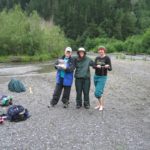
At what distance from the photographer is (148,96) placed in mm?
22750

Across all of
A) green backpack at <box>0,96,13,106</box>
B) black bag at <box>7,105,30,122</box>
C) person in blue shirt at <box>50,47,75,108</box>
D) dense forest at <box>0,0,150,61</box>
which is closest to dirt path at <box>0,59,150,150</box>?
black bag at <box>7,105,30,122</box>

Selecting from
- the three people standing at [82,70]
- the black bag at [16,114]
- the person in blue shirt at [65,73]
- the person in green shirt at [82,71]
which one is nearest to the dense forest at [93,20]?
the person in blue shirt at [65,73]

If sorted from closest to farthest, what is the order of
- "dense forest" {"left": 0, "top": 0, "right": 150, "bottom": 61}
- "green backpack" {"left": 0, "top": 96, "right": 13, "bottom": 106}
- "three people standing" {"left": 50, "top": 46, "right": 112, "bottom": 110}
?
"three people standing" {"left": 50, "top": 46, "right": 112, "bottom": 110}, "green backpack" {"left": 0, "top": 96, "right": 13, "bottom": 106}, "dense forest" {"left": 0, "top": 0, "right": 150, "bottom": 61}

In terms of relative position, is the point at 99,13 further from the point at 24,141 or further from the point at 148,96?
the point at 24,141

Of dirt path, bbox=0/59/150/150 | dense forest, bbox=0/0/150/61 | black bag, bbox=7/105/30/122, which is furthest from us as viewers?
dense forest, bbox=0/0/150/61

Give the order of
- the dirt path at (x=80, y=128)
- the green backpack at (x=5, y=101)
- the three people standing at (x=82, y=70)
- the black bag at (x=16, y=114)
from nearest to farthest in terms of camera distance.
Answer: the dirt path at (x=80, y=128), the black bag at (x=16, y=114), the three people standing at (x=82, y=70), the green backpack at (x=5, y=101)

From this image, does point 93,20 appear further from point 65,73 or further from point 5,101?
point 65,73

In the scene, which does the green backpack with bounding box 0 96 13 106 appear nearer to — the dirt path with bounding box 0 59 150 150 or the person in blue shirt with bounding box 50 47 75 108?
the dirt path with bounding box 0 59 150 150

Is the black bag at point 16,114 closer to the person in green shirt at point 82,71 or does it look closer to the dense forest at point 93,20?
the person in green shirt at point 82,71

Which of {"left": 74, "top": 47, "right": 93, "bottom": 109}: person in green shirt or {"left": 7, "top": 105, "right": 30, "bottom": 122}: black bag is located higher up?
{"left": 74, "top": 47, "right": 93, "bottom": 109}: person in green shirt

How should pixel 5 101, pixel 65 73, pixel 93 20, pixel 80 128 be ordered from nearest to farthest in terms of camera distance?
pixel 80 128
pixel 65 73
pixel 5 101
pixel 93 20

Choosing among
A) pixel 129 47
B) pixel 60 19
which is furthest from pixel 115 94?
pixel 60 19

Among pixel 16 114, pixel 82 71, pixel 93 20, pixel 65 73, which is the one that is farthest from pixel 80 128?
pixel 93 20

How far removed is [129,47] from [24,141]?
10015 centimetres
